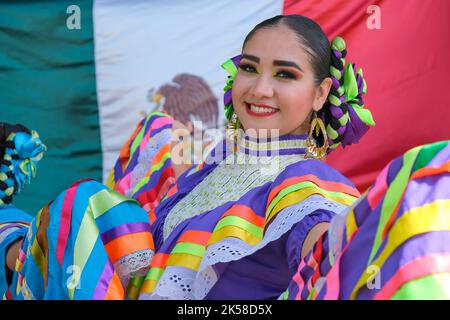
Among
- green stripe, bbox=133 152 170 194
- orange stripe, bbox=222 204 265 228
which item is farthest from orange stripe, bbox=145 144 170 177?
orange stripe, bbox=222 204 265 228

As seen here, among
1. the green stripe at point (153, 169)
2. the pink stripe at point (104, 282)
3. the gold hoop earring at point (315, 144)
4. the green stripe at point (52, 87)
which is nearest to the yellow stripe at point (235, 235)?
the pink stripe at point (104, 282)

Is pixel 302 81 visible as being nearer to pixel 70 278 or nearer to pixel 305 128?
pixel 305 128

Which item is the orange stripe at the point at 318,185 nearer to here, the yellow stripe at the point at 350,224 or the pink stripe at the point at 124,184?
the yellow stripe at the point at 350,224

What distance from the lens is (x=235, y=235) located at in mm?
1694

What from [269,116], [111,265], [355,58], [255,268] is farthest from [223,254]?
[355,58]

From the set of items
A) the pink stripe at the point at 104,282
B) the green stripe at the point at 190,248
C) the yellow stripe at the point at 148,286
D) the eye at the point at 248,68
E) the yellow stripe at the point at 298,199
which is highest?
the eye at the point at 248,68

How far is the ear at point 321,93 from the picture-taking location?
2.02m

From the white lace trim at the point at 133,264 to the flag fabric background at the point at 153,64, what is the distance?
1.47 meters

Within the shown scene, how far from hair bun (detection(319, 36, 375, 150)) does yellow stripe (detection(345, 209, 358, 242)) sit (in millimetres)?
767

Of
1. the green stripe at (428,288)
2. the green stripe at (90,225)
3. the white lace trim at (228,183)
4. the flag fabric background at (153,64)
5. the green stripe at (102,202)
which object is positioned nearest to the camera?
the green stripe at (428,288)

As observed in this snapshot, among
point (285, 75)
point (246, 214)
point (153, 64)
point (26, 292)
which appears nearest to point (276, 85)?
point (285, 75)

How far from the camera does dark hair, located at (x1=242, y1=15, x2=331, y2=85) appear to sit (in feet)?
6.46

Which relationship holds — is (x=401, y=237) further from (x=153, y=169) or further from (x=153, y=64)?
(x=153, y=64)

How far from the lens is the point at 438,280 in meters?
1.17
